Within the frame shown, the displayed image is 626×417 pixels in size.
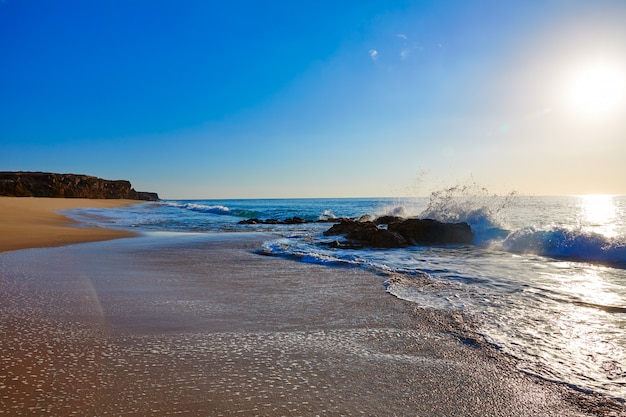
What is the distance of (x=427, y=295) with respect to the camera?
244 inches

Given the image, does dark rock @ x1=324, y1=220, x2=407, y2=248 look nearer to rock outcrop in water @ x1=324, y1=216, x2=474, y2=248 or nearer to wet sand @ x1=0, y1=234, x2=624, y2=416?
rock outcrop in water @ x1=324, y1=216, x2=474, y2=248

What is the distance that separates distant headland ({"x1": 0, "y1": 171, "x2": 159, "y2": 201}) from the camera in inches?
2611

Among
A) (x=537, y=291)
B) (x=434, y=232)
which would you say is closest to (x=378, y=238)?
(x=434, y=232)

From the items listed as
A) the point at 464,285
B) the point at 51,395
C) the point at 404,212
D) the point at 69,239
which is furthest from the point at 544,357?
the point at 404,212

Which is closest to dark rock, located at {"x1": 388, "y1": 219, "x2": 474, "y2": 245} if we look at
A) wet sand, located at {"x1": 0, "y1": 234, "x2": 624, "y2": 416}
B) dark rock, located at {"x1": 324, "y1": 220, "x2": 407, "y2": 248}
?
dark rock, located at {"x1": 324, "y1": 220, "x2": 407, "y2": 248}

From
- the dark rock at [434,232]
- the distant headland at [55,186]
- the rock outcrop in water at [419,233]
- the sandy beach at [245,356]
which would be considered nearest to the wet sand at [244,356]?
the sandy beach at [245,356]

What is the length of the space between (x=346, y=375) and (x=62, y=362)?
2227mm

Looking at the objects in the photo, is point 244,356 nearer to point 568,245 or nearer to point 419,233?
point 568,245

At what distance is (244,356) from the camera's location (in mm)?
3451

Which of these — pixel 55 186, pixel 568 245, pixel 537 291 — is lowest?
pixel 537 291

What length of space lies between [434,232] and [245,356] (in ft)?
44.9

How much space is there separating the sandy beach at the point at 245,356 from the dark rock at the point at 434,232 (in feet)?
32.4

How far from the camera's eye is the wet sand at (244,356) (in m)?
2.65

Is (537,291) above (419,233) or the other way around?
the other way around
